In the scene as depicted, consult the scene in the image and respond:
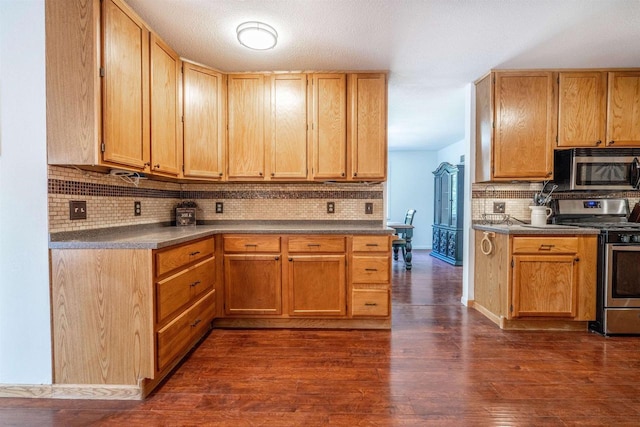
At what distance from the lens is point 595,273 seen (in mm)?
2641

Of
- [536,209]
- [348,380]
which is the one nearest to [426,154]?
[536,209]

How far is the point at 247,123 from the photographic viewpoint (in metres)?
2.92

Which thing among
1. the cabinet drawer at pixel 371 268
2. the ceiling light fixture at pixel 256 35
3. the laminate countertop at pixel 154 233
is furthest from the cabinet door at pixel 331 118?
the cabinet drawer at pixel 371 268

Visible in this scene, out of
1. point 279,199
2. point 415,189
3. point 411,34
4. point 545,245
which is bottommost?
point 545,245

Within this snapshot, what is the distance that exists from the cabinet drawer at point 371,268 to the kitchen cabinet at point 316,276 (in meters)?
0.11

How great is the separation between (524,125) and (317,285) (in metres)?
2.43

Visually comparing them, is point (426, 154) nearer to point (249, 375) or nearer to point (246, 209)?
point (246, 209)

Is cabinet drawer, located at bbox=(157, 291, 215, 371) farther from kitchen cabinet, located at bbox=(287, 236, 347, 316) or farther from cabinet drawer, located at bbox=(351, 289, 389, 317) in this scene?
cabinet drawer, located at bbox=(351, 289, 389, 317)

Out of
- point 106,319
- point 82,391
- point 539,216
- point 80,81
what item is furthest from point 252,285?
point 539,216

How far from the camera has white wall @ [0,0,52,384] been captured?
5.59 feet

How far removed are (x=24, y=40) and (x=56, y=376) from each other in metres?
1.86

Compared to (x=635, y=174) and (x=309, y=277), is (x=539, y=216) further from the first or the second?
(x=309, y=277)

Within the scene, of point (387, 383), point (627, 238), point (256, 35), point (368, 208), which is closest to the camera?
point (387, 383)

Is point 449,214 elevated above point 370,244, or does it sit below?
above
